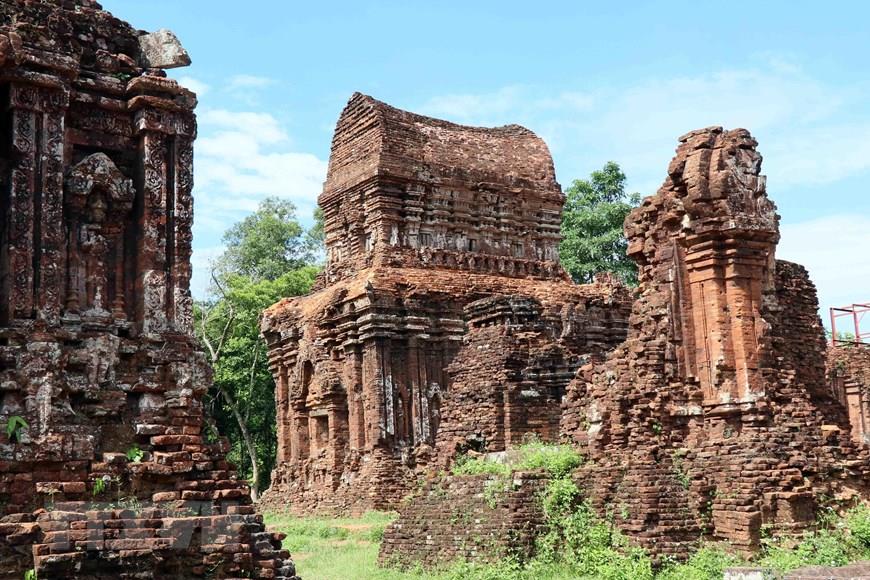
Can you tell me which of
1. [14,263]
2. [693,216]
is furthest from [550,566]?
[14,263]

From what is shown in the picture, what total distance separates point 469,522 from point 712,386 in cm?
342

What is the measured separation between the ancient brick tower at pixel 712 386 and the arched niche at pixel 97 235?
20.5 ft

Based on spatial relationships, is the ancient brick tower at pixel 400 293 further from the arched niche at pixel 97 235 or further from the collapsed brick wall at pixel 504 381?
the arched niche at pixel 97 235

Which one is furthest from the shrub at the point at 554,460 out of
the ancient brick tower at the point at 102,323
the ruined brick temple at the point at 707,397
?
the ancient brick tower at the point at 102,323

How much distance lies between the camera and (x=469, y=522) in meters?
13.6

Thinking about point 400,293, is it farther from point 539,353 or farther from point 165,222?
point 165,222

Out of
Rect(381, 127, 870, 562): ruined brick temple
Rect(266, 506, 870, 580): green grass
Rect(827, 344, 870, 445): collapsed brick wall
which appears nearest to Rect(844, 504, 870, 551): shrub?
Rect(266, 506, 870, 580): green grass

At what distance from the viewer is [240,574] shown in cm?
850

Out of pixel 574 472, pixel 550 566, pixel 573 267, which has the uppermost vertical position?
pixel 573 267

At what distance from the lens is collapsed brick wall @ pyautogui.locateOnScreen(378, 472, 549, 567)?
13.0 meters

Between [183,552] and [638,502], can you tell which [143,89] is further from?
[638,502]

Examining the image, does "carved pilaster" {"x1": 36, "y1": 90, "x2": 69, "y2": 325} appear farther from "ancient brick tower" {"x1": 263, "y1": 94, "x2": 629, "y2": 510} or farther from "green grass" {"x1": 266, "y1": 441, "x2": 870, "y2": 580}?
"ancient brick tower" {"x1": 263, "y1": 94, "x2": 629, "y2": 510}

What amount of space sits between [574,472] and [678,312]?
2370mm

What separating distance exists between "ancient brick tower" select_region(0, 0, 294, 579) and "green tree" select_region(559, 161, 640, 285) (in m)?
27.8
